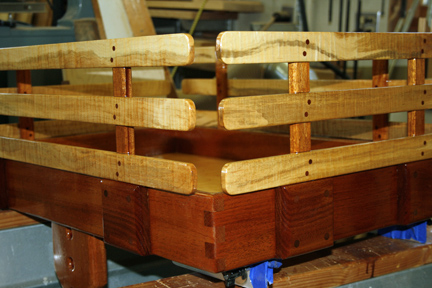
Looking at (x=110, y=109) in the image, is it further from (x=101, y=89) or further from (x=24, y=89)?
(x=101, y=89)

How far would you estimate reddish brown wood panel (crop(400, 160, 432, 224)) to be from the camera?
1.75 meters

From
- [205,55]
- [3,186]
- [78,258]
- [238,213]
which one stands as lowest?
[78,258]

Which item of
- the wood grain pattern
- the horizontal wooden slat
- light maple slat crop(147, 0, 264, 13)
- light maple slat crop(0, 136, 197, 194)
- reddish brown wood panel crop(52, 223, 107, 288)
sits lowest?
reddish brown wood panel crop(52, 223, 107, 288)

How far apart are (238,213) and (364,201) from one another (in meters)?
0.46

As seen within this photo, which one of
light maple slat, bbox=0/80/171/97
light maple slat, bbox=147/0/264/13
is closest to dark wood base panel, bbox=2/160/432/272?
light maple slat, bbox=0/80/171/97

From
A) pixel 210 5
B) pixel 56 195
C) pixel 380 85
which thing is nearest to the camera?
pixel 56 195

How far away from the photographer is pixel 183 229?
4.66 feet

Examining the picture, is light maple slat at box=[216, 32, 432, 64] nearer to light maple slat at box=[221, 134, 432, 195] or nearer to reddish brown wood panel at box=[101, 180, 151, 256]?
light maple slat at box=[221, 134, 432, 195]

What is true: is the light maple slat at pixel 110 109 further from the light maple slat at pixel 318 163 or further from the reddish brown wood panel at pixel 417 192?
the reddish brown wood panel at pixel 417 192

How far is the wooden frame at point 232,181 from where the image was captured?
1.36 metres

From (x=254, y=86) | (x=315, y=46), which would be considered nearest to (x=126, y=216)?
(x=315, y=46)

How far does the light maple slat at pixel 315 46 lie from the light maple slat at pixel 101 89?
123 centimetres

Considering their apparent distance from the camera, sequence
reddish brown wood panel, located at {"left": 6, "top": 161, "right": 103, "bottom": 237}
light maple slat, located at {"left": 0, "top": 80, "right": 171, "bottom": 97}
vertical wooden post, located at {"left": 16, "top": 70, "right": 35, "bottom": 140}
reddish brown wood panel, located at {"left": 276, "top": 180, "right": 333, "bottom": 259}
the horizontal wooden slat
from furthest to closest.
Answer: the horizontal wooden slat
light maple slat, located at {"left": 0, "top": 80, "right": 171, "bottom": 97}
vertical wooden post, located at {"left": 16, "top": 70, "right": 35, "bottom": 140}
reddish brown wood panel, located at {"left": 6, "top": 161, "right": 103, "bottom": 237}
reddish brown wood panel, located at {"left": 276, "top": 180, "right": 333, "bottom": 259}

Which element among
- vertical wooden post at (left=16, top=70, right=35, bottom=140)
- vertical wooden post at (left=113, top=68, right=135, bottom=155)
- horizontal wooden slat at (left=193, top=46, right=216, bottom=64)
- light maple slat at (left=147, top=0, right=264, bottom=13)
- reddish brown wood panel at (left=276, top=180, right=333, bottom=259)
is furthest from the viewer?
light maple slat at (left=147, top=0, right=264, bottom=13)
